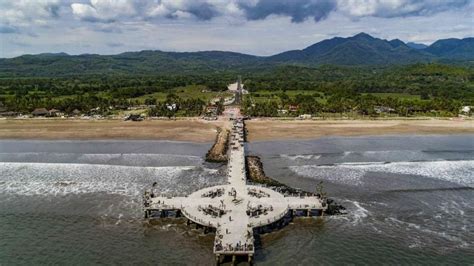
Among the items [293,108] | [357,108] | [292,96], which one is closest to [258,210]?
[293,108]

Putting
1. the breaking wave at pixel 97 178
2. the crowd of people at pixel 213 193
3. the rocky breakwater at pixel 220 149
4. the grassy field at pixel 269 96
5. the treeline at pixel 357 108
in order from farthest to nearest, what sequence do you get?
the grassy field at pixel 269 96
the treeline at pixel 357 108
the rocky breakwater at pixel 220 149
the breaking wave at pixel 97 178
the crowd of people at pixel 213 193

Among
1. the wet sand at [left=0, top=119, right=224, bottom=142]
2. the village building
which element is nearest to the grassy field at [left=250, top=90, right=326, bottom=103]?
the village building

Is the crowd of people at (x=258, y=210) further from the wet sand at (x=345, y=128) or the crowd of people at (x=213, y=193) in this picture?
the wet sand at (x=345, y=128)

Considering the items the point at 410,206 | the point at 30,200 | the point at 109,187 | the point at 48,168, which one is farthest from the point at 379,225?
the point at 48,168

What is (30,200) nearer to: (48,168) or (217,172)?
(48,168)

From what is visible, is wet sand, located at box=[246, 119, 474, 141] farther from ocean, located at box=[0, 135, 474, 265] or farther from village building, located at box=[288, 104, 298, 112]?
village building, located at box=[288, 104, 298, 112]

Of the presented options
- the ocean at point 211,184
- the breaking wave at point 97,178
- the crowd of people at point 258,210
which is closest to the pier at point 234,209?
the crowd of people at point 258,210

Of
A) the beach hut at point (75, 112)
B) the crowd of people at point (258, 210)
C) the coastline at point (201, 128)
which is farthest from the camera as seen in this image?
the beach hut at point (75, 112)
